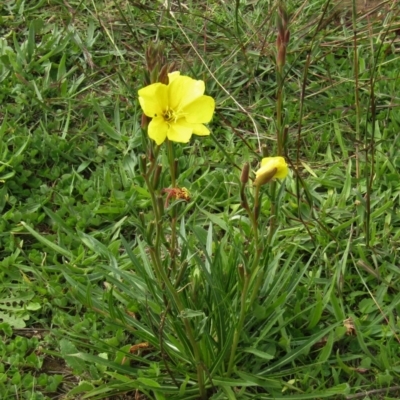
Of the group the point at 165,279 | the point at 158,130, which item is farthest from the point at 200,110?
the point at 165,279

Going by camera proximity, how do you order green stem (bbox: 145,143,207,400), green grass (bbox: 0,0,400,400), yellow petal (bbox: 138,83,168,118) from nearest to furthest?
1. yellow petal (bbox: 138,83,168,118)
2. green stem (bbox: 145,143,207,400)
3. green grass (bbox: 0,0,400,400)

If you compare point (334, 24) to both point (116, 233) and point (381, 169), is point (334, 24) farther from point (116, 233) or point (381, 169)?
point (116, 233)

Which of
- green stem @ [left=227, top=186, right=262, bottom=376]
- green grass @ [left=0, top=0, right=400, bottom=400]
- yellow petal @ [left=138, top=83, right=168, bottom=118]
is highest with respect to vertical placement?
yellow petal @ [left=138, top=83, right=168, bottom=118]

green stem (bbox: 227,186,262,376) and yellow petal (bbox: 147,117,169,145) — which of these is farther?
green stem (bbox: 227,186,262,376)

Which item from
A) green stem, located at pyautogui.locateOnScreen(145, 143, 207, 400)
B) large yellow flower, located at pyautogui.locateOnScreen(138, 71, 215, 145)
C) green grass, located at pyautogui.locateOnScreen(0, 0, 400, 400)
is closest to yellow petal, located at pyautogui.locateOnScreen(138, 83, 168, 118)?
large yellow flower, located at pyautogui.locateOnScreen(138, 71, 215, 145)

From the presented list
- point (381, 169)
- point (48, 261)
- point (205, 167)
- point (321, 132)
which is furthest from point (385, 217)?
point (48, 261)

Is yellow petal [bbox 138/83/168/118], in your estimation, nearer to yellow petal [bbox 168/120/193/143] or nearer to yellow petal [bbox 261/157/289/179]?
yellow petal [bbox 168/120/193/143]

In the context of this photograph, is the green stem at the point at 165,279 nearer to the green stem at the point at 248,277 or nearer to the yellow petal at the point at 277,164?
the green stem at the point at 248,277
